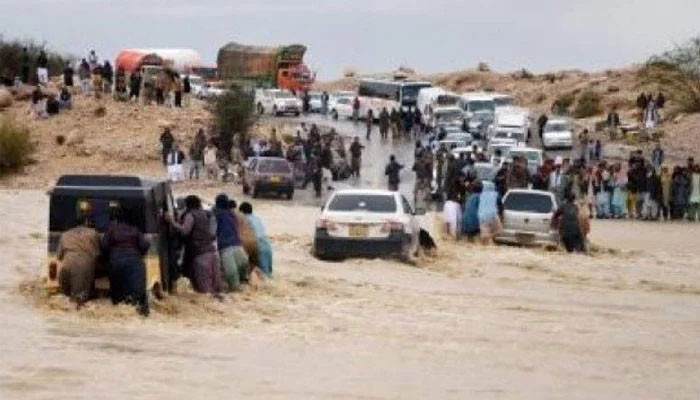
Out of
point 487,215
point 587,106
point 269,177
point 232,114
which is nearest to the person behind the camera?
point 487,215

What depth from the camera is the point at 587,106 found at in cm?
9206

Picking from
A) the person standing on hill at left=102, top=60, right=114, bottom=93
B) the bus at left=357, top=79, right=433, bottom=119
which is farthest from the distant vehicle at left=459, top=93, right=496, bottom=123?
the person standing on hill at left=102, top=60, right=114, bottom=93

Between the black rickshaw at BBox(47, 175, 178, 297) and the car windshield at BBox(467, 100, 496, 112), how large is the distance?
57108 mm

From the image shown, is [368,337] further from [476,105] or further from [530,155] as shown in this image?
[476,105]

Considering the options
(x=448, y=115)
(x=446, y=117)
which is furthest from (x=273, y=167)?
(x=448, y=115)

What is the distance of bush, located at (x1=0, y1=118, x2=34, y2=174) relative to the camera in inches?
2023

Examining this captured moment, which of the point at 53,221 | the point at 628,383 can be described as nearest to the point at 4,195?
the point at 53,221

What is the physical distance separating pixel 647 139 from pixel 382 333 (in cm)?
5119

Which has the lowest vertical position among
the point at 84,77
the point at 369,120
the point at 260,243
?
the point at 260,243

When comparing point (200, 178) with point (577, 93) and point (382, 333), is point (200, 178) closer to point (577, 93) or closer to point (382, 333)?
point (382, 333)

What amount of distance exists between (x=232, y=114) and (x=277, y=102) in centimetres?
1826

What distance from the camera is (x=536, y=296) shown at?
80.1 ft

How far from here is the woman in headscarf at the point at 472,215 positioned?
31719 millimetres

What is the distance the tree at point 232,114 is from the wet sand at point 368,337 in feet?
95.5
